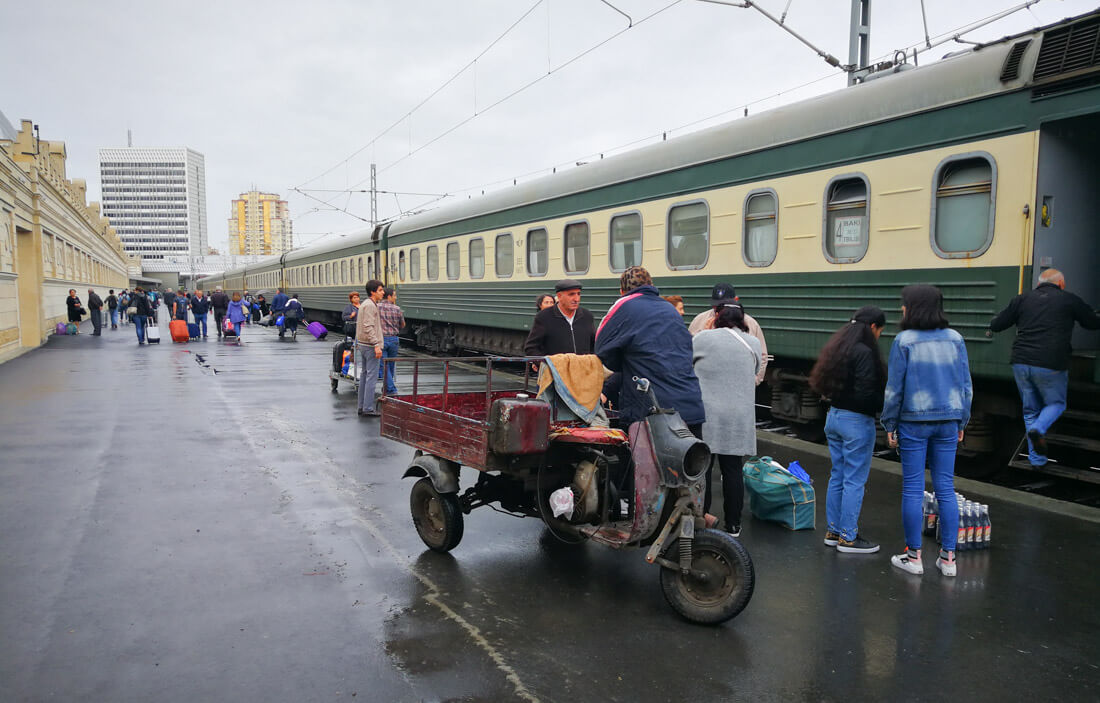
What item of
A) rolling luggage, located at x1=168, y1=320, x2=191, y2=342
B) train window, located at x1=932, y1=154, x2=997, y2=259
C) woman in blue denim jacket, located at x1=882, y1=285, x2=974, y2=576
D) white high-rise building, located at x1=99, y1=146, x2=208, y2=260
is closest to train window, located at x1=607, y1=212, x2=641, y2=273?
train window, located at x1=932, y1=154, x2=997, y2=259

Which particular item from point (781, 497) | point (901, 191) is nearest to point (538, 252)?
point (901, 191)

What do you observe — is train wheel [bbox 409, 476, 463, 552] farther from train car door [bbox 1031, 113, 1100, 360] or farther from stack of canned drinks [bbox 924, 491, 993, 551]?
train car door [bbox 1031, 113, 1100, 360]

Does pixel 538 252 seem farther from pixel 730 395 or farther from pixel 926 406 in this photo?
pixel 926 406

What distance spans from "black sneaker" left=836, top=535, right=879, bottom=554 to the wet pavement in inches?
2.2

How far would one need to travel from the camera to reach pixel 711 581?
4020 mm

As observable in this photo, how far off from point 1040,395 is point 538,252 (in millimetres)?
8867

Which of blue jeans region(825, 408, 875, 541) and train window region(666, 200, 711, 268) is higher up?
train window region(666, 200, 711, 268)

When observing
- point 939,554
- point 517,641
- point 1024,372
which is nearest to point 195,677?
point 517,641

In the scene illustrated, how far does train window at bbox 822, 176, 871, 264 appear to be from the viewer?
7754 mm

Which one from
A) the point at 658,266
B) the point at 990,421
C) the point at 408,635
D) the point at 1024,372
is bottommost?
the point at 408,635

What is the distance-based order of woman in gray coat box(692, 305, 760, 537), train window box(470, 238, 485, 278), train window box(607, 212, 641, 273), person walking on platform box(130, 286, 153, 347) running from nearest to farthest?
woman in gray coat box(692, 305, 760, 537)
train window box(607, 212, 641, 273)
train window box(470, 238, 485, 278)
person walking on platform box(130, 286, 153, 347)

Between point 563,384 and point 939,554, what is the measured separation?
268 centimetres

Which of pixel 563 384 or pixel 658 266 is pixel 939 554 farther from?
pixel 658 266

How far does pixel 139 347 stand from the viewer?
22.3 meters
